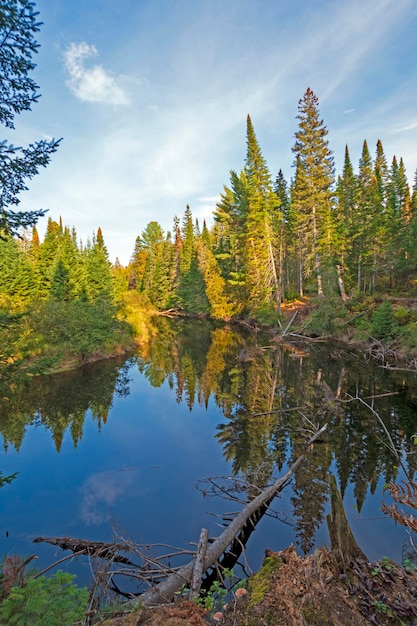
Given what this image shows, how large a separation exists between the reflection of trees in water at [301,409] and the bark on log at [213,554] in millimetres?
582

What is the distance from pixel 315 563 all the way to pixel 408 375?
17.2m

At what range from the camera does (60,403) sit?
50.2ft

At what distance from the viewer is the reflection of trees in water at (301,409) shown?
28.4ft

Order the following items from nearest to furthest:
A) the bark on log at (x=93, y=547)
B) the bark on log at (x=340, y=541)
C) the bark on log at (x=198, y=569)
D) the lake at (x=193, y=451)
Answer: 1. the bark on log at (x=198, y=569)
2. the bark on log at (x=340, y=541)
3. the bark on log at (x=93, y=547)
4. the lake at (x=193, y=451)

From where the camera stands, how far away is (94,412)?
1470 centimetres

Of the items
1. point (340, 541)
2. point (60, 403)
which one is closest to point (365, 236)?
point (60, 403)

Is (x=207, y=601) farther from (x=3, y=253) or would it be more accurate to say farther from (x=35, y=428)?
(x=3, y=253)

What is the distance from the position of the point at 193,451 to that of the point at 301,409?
195 inches

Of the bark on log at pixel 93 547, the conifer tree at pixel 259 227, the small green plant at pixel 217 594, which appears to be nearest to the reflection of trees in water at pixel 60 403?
the bark on log at pixel 93 547

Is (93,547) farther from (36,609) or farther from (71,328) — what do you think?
(71,328)

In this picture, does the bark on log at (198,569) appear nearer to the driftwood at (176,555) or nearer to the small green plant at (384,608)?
the driftwood at (176,555)

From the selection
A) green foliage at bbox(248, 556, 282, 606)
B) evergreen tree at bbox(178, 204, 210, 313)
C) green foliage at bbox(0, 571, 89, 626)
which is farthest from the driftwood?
evergreen tree at bbox(178, 204, 210, 313)

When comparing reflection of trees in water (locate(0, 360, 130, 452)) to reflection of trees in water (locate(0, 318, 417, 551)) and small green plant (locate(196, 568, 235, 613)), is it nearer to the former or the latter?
reflection of trees in water (locate(0, 318, 417, 551))

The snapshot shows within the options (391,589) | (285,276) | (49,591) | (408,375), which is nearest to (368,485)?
(391,589)
